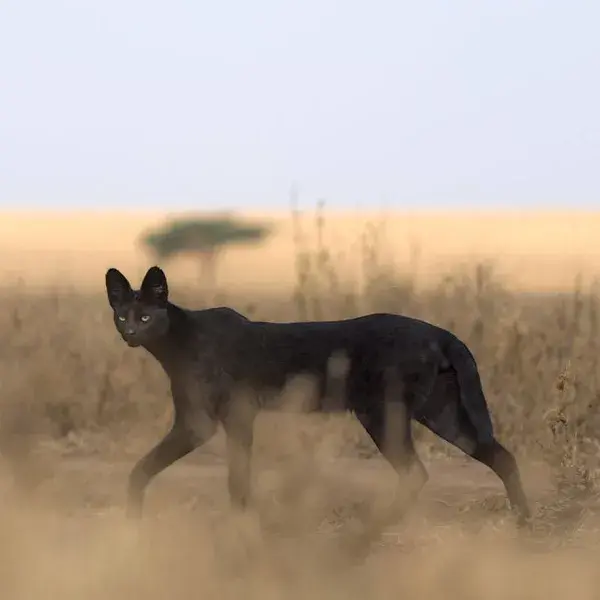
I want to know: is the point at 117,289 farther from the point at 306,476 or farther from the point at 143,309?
the point at 306,476

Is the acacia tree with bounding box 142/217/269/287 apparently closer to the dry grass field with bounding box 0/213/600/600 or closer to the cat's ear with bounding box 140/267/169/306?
the dry grass field with bounding box 0/213/600/600

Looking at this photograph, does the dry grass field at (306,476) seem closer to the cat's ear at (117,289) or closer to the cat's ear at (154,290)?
the cat's ear at (154,290)

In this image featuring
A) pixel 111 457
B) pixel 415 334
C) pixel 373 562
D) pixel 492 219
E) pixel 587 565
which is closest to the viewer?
pixel 587 565

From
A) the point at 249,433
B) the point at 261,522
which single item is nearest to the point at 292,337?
the point at 249,433

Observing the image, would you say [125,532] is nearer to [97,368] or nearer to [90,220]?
[97,368]

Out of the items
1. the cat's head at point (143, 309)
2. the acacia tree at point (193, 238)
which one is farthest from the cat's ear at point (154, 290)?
the acacia tree at point (193, 238)

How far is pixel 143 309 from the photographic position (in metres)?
5.36

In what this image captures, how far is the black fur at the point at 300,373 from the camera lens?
5.19m

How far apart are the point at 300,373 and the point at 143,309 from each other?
2.55 ft

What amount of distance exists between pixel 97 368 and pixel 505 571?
15.9ft

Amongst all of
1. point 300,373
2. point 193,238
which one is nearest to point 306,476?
point 300,373

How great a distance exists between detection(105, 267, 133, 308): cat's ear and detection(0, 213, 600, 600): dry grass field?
35.1 inches

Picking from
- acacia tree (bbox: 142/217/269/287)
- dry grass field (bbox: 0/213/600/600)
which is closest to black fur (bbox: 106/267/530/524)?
dry grass field (bbox: 0/213/600/600)

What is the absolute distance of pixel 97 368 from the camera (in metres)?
8.20
